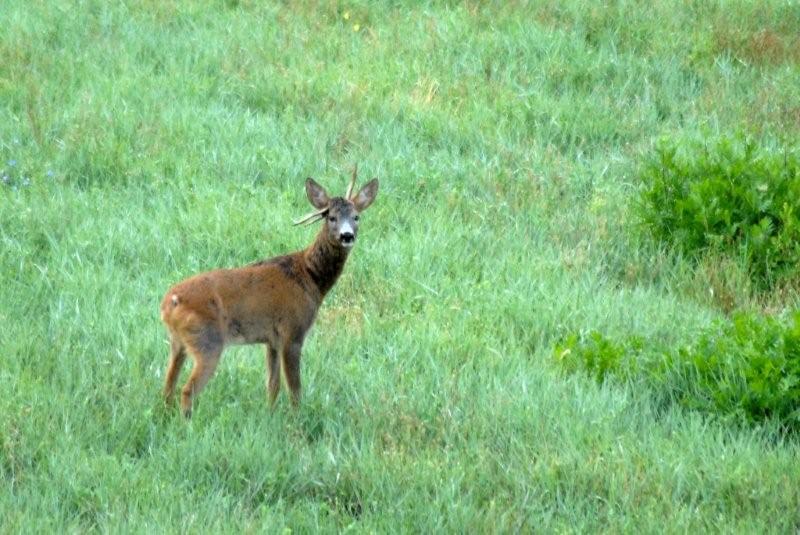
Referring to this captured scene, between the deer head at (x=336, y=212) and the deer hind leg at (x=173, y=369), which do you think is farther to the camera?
the deer head at (x=336, y=212)

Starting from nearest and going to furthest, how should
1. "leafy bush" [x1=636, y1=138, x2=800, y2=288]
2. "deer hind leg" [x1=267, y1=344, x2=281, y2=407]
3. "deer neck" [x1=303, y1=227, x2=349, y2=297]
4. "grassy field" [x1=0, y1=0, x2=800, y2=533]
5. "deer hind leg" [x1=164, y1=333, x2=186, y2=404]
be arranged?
"grassy field" [x1=0, y1=0, x2=800, y2=533]
"deer hind leg" [x1=164, y1=333, x2=186, y2=404]
"deer hind leg" [x1=267, y1=344, x2=281, y2=407]
"deer neck" [x1=303, y1=227, x2=349, y2=297]
"leafy bush" [x1=636, y1=138, x2=800, y2=288]

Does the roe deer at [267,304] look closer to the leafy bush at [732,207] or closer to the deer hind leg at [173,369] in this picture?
the deer hind leg at [173,369]

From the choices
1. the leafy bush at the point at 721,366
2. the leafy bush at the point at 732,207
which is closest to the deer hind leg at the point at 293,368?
the leafy bush at the point at 721,366

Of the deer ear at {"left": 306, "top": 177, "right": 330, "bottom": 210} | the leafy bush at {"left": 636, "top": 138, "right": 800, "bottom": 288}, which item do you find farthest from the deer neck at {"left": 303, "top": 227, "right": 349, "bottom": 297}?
the leafy bush at {"left": 636, "top": 138, "right": 800, "bottom": 288}

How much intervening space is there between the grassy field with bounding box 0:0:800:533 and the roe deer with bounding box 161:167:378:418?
23 centimetres

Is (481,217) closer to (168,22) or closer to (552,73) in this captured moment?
(552,73)

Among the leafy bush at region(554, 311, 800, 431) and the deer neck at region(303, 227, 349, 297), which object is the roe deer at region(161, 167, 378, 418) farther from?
the leafy bush at region(554, 311, 800, 431)

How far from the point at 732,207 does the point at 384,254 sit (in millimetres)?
2368

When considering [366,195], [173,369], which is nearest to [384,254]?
[366,195]

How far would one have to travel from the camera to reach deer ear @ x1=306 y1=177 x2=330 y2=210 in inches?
300

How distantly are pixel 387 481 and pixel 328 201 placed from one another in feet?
5.97

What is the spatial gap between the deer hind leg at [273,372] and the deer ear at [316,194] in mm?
823

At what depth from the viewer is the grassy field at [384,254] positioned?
21.3 ft

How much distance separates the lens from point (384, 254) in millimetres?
9547
